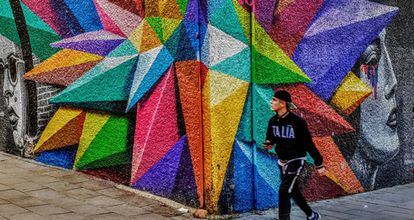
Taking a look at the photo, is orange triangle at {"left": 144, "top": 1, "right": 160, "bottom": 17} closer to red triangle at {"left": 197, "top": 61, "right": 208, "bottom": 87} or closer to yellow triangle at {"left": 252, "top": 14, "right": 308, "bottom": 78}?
red triangle at {"left": 197, "top": 61, "right": 208, "bottom": 87}

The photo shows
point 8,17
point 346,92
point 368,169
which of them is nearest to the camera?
point 346,92

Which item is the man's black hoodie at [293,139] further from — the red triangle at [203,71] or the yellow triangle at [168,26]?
the yellow triangle at [168,26]

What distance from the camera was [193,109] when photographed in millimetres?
6602

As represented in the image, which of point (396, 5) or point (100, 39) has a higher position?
point (396, 5)

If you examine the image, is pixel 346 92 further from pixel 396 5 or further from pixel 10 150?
pixel 10 150

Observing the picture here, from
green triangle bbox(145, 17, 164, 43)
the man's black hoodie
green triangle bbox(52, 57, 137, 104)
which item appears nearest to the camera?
the man's black hoodie

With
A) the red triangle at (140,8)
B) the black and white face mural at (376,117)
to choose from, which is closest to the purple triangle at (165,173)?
the red triangle at (140,8)

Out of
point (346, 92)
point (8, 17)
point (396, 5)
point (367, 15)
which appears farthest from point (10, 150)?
point (396, 5)

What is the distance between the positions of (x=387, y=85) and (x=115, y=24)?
16.2 ft

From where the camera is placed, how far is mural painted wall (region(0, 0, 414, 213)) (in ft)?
21.6

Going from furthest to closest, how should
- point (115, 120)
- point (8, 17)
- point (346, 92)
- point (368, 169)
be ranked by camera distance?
1. point (8, 17)
2. point (368, 169)
3. point (346, 92)
4. point (115, 120)

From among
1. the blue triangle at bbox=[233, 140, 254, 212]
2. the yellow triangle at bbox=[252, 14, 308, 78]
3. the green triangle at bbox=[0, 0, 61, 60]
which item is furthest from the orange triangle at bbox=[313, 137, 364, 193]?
the green triangle at bbox=[0, 0, 61, 60]

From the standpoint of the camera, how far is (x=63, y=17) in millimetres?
8383

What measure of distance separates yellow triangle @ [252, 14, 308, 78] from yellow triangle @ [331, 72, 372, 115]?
116 centimetres
